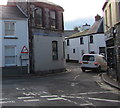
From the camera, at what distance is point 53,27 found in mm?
21703

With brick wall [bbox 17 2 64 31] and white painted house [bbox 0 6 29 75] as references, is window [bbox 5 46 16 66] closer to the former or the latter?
white painted house [bbox 0 6 29 75]

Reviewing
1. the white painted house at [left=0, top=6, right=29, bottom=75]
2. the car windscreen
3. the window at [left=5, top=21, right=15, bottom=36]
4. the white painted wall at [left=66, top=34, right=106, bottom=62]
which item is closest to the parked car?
the car windscreen

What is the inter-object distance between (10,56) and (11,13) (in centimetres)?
472

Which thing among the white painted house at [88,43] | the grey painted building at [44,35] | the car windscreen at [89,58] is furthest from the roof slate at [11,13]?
the white painted house at [88,43]

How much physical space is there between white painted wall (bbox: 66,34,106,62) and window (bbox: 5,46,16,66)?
18824 mm

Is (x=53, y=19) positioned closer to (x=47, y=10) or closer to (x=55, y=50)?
(x=47, y=10)

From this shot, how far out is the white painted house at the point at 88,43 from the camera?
33.2 meters

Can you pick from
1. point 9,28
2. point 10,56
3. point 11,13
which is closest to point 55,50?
point 10,56

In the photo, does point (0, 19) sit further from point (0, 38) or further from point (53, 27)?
point (53, 27)

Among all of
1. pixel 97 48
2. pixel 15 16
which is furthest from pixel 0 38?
pixel 97 48

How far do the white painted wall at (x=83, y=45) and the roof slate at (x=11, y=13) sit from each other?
17.1m

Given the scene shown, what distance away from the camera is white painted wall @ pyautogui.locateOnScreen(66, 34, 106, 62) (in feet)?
109

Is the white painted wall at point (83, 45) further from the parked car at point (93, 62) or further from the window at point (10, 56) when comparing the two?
the window at point (10, 56)

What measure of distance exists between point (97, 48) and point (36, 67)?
1733 cm
